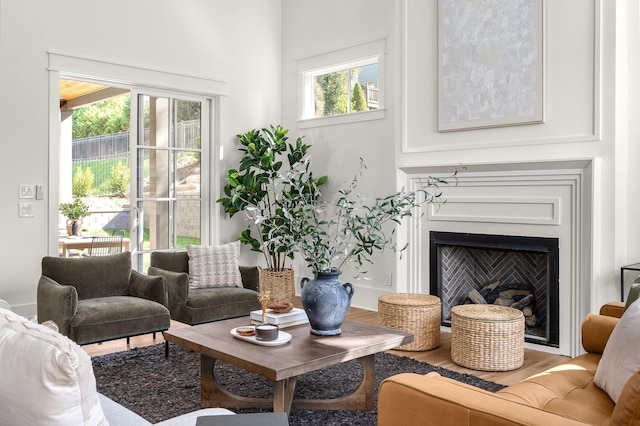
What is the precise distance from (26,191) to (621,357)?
4.54 m

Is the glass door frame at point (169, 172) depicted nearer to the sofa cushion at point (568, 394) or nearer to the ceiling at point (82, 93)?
the ceiling at point (82, 93)

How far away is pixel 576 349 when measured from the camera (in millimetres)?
3975

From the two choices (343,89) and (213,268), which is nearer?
(213,268)

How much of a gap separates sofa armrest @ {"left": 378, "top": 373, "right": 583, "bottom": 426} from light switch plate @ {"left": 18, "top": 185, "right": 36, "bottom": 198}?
13.5ft

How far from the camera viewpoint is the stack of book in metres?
3.17

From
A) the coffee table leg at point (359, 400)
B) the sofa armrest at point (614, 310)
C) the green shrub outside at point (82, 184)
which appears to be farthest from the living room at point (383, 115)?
the green shrub outside at point (82, 184)

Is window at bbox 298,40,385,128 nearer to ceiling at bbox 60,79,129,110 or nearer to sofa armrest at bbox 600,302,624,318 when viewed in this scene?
ceiling at bbox 60,79,129,110

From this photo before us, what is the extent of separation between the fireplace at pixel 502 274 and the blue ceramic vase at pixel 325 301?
1910 millimetres

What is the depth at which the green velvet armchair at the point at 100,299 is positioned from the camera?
11.5 feet

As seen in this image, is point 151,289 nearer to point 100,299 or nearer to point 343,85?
point 100,299

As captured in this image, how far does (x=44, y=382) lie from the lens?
1.14 meters

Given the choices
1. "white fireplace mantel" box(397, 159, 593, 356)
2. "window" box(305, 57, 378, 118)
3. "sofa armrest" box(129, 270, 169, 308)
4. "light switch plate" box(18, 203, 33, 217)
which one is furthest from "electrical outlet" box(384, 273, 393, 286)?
"light switch plate" box(18, 203, 33, 217)

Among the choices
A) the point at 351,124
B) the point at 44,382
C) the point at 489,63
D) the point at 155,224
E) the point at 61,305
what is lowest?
the point at 61,305

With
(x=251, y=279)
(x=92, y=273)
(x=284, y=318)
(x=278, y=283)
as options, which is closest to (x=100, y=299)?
(x=92, y=273)
